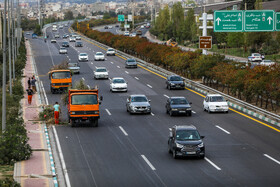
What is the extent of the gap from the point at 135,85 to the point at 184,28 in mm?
73985

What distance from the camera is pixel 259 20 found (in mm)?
49688

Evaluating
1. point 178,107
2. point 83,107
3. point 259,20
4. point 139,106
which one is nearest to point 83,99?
point 83,107

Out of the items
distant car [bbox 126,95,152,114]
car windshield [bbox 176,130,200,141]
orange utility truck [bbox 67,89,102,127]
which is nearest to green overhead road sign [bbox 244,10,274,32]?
distant car [bbox 126,95,152,114]

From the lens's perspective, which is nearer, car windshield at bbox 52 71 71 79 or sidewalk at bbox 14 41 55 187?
sidewalk at bbox 14 41 55 187

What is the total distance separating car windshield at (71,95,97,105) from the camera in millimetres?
34656

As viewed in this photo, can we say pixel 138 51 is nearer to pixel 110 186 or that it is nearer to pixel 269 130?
pixel 269 130

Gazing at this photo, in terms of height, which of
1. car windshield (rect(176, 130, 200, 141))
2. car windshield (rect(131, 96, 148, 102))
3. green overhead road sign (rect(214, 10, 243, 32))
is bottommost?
car windshield (rect(131, 96, 148, 102))

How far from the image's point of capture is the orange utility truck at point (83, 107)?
3431 cm

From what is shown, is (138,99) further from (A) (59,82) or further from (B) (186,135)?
(B) (186,135)

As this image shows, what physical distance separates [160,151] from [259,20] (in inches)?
1042

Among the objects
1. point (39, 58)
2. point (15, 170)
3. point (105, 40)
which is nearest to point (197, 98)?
point (15, 170)

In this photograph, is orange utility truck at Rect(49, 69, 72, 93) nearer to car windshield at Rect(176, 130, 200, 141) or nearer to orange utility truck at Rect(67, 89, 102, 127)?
orange utility truck at Rect(67, 89, 102, 127)

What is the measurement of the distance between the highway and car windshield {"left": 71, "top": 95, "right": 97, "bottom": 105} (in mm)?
1651

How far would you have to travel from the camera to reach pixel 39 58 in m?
90.1
